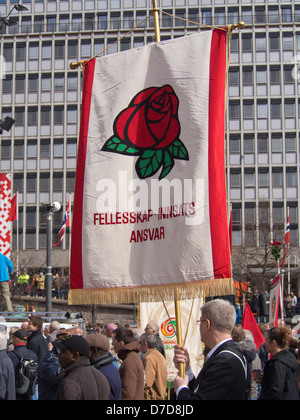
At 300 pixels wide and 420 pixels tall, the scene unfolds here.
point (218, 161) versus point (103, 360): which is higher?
point (218, 161)

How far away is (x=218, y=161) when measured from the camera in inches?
237

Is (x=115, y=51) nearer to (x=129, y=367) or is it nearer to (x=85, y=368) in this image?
(x=129, y=367)

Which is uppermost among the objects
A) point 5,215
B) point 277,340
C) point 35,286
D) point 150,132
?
point 5,215

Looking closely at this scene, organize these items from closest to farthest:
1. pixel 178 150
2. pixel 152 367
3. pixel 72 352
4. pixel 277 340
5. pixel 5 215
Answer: pixel 72 352 < pixel 277 340 < pixel 178 150 < pixel 152 367 < pixel 5 215

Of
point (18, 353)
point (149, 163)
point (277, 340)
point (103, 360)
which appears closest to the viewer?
point (103, 360)

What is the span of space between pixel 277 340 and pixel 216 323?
1.70 m

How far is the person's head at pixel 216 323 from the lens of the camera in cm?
412

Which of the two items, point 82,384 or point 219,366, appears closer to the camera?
point 219,366

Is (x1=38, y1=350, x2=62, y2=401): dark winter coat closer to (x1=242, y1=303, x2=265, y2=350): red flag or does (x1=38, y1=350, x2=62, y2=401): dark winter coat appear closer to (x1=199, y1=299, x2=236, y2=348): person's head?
(x1=199, y1=299, x2=236, y2=348): person's head

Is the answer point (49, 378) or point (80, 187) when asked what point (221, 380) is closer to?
point (49, 378)

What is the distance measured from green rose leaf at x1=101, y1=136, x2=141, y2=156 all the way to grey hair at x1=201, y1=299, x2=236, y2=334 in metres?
2.52

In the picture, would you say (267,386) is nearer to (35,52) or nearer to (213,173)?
(213,173)

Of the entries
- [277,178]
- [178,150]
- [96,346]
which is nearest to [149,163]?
[178,150]

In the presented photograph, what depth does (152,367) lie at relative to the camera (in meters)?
7.25
